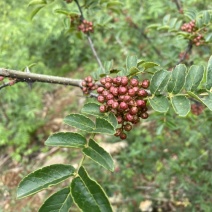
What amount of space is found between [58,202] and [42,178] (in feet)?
0.31

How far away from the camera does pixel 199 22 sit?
188 cm

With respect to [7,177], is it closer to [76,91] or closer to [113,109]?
[76,91]

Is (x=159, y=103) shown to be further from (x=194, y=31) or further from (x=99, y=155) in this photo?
(x=194, y=31)

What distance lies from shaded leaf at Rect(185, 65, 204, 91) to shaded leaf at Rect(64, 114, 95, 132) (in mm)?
413

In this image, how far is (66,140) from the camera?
3.95ft

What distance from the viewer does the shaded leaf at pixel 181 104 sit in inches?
47.6

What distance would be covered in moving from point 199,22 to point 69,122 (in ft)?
3.54

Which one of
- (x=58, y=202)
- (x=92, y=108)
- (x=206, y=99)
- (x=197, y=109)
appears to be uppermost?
(x=206, y=99)

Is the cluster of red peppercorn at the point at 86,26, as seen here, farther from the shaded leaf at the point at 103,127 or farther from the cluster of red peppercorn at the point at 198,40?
the shaded leaf at the point at 103,127

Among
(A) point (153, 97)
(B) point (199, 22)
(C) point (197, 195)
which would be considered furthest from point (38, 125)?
(A) point (153, 97)

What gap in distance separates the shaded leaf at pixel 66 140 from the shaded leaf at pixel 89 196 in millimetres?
147

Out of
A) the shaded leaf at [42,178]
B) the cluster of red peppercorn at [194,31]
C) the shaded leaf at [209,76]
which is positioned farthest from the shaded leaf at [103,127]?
the cluster of red peppercorn at [194,31]

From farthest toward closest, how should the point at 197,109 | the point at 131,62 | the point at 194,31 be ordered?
the point at 197,109 → the point at 194,31 → the point at 131,62

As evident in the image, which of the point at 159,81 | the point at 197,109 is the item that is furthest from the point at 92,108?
the point at 197,109
